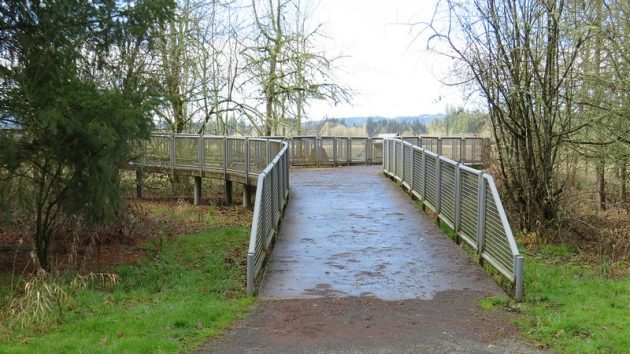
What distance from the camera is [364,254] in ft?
29.0

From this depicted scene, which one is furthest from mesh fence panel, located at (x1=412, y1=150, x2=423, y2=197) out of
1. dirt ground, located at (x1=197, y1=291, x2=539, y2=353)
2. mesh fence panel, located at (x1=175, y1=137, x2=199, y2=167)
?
mesh fence panel, located at (x1=175, y1=137, x2=199, y2=167)

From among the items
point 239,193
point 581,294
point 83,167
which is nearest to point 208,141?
point 239,193

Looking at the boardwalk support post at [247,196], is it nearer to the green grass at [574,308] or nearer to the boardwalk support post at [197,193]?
the boardwalk support post at [197,193]

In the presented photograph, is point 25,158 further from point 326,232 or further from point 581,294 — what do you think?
point 581,294

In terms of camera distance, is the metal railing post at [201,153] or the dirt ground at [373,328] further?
the metal railing post at [201,153]

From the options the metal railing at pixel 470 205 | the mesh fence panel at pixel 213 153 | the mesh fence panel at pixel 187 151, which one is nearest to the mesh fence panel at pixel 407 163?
the metal railing at pixel 470 205

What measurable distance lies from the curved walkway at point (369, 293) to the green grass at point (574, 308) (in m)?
0.28

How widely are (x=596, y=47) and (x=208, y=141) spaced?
40.8 ft

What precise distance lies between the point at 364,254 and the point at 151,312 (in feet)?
11.0

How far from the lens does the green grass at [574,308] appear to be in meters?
5.34

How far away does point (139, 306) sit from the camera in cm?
705

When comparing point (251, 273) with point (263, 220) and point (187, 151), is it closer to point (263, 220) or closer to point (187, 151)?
point (263, 220)

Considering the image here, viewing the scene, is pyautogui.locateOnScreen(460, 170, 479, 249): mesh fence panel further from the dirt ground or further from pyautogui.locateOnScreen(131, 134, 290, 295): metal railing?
pyautogui.locateOnScreen(131, 134, 290, 295): metal railing

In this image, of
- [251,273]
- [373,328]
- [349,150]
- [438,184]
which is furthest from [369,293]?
[349,150]
